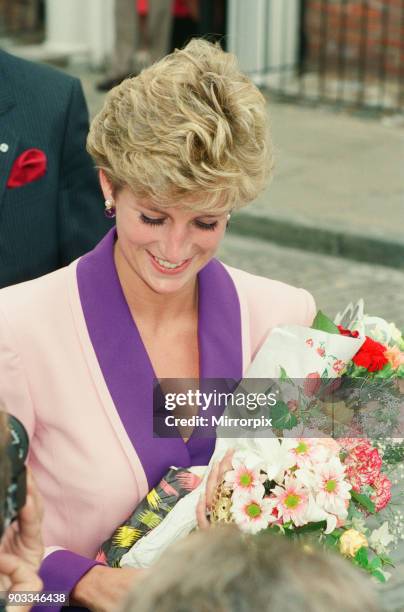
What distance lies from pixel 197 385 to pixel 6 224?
86cm

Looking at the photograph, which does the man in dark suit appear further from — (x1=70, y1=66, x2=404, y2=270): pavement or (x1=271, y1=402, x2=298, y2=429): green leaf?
(x1=70, y1=66, x2=404, y2=270): pavement

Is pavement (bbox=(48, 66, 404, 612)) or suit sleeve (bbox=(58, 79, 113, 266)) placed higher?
suit sleeve (bbox=(58, 79, 113, 266))

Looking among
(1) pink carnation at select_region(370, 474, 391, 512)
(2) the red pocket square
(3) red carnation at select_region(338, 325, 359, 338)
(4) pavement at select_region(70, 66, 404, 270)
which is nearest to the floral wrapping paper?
(1) pink carnation at select_region(370, 474, 391, 512)

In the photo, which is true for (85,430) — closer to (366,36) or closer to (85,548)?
(85,548)

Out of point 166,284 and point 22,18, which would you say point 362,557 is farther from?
point 22,18

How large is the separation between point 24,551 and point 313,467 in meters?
0.76

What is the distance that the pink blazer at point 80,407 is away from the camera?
3062mm

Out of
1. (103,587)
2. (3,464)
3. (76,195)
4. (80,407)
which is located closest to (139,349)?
(80,407)

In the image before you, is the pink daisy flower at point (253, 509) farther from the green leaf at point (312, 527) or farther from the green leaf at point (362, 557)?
the green leaf at point (362, 557)

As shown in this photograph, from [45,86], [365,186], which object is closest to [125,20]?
[365,186]

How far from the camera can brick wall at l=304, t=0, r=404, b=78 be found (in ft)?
36.4

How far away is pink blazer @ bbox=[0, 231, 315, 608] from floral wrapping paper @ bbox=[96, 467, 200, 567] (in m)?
0.03

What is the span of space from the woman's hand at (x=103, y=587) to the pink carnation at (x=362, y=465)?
0.50 m

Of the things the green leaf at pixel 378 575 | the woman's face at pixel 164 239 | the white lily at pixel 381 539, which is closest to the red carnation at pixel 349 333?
the woman's face at pixel 164 239
